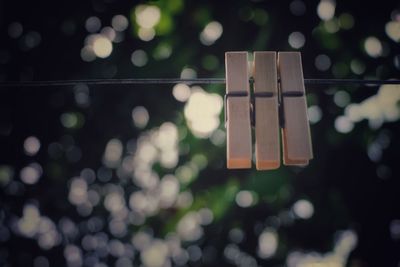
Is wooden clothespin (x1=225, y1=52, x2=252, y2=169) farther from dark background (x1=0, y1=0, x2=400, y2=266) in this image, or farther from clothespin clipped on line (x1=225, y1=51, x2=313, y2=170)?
dark background (x1=0, y1=0, x2=400, y2=266)

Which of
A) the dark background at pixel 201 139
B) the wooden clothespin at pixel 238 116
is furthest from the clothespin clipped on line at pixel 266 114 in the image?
the dark background at pixel 201 139

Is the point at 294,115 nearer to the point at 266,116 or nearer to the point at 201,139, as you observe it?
the point at 266,116

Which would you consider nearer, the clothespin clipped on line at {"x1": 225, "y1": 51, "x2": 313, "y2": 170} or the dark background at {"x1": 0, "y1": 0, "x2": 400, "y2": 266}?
the clothespin clipped on line at {"x1": 225, "y1": 51, "x2": 313, "y2": 170}

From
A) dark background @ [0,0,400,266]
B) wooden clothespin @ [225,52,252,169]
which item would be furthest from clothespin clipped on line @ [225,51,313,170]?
dark background @ [0,0,400,266]

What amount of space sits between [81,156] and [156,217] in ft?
3.97

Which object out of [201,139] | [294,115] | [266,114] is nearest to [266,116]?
[266,114]

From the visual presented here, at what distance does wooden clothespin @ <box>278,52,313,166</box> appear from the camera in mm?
1429

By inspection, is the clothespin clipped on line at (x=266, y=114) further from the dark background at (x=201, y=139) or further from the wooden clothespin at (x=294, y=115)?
the dark background at (x=201, y=139)

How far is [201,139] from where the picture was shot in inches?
178

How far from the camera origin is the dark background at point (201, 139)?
4109mm

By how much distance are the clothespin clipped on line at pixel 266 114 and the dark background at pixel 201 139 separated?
271 centimetres

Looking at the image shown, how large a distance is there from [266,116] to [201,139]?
309cm

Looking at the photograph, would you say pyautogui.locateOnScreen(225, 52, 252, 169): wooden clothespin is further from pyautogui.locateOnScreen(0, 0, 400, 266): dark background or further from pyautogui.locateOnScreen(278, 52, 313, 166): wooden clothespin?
pyautogui.locateOnScreen(0, 0, 400, 266): dark background

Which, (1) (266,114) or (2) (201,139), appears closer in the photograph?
(1) (266,114)
